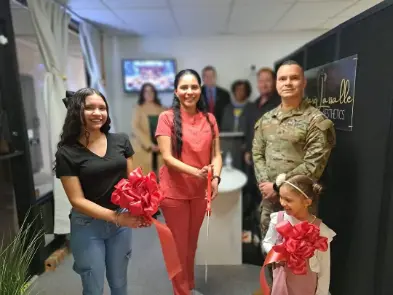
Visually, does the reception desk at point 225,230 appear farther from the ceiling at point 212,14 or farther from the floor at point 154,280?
the ceiling at point 212,14

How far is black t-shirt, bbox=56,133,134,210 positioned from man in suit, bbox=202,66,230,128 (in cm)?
294

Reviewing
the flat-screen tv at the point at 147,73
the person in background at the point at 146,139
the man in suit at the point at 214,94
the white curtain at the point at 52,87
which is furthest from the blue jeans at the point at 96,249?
the flat-screen tv at the point at 147,73

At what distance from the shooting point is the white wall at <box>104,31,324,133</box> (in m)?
4.60

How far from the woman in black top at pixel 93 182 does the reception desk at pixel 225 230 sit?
1.03 metres

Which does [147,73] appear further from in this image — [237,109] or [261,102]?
[261,102]

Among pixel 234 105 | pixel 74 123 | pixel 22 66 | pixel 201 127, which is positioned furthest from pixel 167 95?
pixel 74 123

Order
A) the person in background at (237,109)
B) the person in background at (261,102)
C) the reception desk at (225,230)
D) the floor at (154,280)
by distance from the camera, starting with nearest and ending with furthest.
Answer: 1. the floor at (154,280)
2. the reception desk at (225,230)
3. the person in background at (261,102)
4. the person in background at (237,109)

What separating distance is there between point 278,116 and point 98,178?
3.49ft

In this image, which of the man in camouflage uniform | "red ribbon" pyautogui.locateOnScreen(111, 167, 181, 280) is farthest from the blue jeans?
the man in camouflage uniform

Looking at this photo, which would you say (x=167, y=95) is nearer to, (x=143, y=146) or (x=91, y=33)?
(x=143, y=146)

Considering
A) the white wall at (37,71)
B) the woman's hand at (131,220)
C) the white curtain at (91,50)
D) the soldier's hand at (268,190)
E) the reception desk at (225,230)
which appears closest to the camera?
the woman's hand at (131,220)

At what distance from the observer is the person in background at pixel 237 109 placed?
13.7 feet

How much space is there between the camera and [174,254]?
5.01 feet

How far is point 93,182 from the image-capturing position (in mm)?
1363
